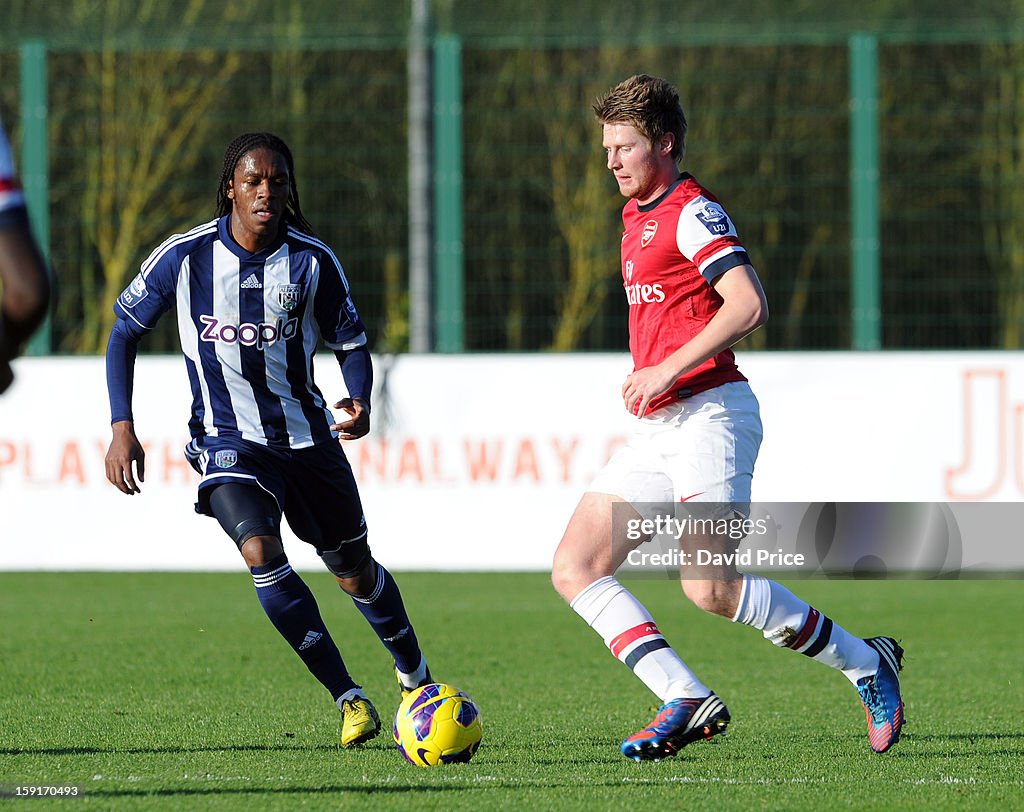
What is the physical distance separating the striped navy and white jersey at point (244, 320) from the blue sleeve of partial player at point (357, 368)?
0.55 ft

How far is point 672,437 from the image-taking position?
5.34m

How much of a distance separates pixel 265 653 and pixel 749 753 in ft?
11.4

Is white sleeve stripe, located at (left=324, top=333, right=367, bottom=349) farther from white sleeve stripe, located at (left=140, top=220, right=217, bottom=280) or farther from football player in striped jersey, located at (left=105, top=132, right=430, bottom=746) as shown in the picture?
white sleeve stripe, located at (left=140, top=220, right=217, bottom=280)

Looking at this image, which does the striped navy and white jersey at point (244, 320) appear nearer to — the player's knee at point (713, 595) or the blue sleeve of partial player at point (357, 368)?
the blue sleeve of partial player at point (357, 368)

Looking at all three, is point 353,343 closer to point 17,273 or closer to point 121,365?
point 121,365

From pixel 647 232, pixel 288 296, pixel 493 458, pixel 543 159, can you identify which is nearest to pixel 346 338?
pixel 288 296

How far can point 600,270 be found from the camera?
1403cm

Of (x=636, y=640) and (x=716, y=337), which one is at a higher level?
(x=716, y=337)

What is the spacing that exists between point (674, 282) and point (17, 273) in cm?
217

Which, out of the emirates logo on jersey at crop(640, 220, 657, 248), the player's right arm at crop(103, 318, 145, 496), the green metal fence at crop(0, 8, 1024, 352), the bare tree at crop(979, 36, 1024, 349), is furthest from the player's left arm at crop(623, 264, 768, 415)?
the bare tree at crop(979, 36, 1024, 349)

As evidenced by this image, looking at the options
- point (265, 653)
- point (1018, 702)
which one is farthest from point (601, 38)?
point (1018, 702)

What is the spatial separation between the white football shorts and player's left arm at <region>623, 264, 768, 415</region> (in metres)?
0.23

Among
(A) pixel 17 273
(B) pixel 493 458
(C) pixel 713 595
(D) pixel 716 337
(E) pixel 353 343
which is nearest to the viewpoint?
(A) pixel 17 273

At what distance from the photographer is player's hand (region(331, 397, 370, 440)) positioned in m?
5.91
